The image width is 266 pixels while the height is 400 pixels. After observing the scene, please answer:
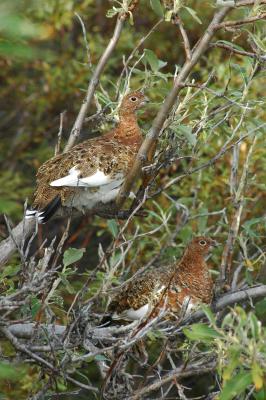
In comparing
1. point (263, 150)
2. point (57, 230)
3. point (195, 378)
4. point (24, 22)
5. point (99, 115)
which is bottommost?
point (195, 378)

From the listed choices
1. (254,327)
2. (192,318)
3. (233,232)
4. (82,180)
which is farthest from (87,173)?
(254,327)

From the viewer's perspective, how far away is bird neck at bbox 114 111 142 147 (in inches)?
172

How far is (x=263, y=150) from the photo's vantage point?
508 cm

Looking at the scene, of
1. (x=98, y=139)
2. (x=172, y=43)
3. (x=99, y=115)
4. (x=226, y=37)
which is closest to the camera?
(x=99, y=115)

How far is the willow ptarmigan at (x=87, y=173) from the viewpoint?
12.7ft

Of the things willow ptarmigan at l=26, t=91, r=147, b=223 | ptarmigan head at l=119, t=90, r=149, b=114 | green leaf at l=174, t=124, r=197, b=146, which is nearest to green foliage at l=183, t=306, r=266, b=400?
green leaf at l=174, t=124, r=197, b=146

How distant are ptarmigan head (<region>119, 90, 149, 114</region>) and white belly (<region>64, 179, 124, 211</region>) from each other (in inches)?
19.5

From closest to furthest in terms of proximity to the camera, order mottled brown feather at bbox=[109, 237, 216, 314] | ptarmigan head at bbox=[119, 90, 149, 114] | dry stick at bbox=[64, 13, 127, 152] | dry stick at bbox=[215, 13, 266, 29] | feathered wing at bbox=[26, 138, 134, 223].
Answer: dry stick at bbox=[215, 13, 266, 29]
dry stick at bbox=[64, 13, 127, 152]
feathered wing at bbox=[26, 138, 134, 223]
mottled brown feather at bbox=[109, 237, 216, 314]
ptarmigan head at bbox=[119, 90, 149, 114]

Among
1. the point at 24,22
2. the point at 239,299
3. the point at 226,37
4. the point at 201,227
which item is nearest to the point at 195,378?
the point at 201,227

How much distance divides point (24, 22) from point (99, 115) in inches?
115

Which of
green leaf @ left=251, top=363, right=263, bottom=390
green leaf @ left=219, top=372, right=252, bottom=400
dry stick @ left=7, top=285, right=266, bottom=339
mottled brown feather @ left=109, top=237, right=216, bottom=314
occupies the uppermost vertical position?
green leaf @ left=251, top=363, right=263, bottom=390

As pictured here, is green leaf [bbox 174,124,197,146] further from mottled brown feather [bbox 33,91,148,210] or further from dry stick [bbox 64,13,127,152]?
mottled brown feather [bbox 33,91,148,210]

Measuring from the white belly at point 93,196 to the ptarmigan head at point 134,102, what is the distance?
49 centimetres

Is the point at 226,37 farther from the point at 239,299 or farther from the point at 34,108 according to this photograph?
the point at 239,299
